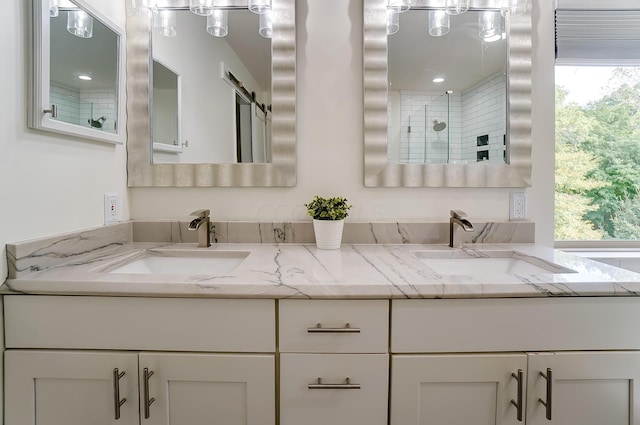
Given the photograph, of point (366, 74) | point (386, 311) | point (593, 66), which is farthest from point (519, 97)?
point (386, 311)

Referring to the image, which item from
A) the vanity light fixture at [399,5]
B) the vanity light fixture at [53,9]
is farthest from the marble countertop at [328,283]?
the vanity light fixture at [399,5]

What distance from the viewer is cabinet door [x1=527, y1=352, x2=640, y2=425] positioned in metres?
0.94

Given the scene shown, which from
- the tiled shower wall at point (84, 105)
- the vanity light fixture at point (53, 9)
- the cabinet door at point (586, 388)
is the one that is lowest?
the cabinet door at point (586, 388)

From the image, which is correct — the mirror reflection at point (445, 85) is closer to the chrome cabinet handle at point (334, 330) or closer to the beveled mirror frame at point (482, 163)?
the beveled mirror frame at point (482, 163)

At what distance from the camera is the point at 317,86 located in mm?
1497

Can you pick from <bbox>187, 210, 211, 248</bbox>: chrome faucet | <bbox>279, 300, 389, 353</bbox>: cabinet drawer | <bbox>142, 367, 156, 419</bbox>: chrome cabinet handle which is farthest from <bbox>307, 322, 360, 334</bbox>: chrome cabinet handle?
<bbox>187, 210, 211, 248</bbox>: chrome faucet

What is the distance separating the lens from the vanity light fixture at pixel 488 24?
1490 millimetres

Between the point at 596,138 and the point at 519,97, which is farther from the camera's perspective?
the point at 596,138

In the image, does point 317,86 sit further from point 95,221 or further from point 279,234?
point 95,221

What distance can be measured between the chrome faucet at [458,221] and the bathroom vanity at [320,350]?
404 millimetres

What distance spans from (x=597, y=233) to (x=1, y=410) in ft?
8.19

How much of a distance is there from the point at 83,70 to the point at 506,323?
5.25 feet

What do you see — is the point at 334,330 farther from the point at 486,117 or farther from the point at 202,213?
the point at 486,117

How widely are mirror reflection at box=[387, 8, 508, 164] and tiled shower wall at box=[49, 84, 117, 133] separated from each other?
1148mm
